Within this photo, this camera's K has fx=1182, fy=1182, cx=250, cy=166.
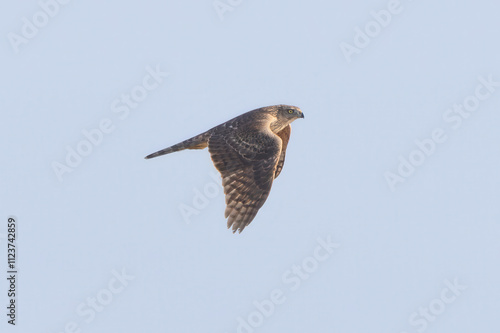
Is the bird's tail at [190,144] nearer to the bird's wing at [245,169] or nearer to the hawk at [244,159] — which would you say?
the hawk at [244,159]

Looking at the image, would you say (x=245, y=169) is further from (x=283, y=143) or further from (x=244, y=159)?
(x=283, y=143)

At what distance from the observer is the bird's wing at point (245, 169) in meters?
23.9

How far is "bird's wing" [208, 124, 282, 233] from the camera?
2394cm

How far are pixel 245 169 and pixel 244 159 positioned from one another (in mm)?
250

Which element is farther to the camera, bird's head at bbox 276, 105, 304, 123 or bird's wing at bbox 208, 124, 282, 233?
bird's head at bbox 276, 105, 304, 123

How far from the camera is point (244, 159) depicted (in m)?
24.4

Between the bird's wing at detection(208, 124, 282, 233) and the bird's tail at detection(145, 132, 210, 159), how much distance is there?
0.89m

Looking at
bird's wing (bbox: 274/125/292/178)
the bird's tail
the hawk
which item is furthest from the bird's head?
the bird's tail

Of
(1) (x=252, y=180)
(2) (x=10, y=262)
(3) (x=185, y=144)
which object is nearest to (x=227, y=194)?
(1) (x=252, y=180)

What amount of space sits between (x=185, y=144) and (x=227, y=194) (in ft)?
7.85

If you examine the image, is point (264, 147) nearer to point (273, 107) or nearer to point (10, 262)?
point (273, 107)

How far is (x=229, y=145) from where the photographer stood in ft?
81.4

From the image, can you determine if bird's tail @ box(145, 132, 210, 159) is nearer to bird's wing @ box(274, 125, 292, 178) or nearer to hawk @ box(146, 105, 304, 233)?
hawk @ box(146, 105, 304, 233)

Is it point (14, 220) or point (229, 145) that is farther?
point (14, 220)
